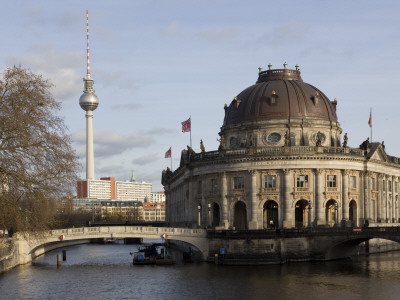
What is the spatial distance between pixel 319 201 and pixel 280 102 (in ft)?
63.6

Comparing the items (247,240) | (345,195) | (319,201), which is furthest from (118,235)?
(345,195)

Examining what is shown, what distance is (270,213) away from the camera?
100188mm

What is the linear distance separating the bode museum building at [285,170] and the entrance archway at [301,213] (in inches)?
6.4

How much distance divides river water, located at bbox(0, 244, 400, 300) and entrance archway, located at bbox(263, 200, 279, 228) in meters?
16.5

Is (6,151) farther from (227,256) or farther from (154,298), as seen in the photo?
(227,256)

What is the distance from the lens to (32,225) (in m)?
60.9

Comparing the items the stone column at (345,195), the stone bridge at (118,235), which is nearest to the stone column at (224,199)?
the stone bridge at (118,235)

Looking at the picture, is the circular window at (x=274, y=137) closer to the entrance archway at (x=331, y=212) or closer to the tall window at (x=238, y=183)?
the tall window at (x=238, y=183)

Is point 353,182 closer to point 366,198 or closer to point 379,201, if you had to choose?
point 366,198

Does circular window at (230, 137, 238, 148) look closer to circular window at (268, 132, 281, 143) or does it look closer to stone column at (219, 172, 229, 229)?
circular window at (268, 132, 281, 143)

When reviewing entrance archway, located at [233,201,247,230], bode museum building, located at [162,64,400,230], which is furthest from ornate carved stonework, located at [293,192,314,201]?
entrance archway, located at [233,201,247,230]

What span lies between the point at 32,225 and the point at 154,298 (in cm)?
1365

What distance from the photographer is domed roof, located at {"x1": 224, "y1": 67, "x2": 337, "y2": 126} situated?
348ft

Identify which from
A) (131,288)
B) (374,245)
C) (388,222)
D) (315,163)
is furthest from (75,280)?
(388,222)
